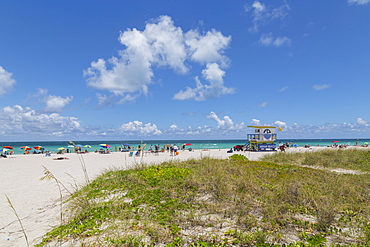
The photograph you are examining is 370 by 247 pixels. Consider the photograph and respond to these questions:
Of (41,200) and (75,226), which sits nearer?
(75,226)

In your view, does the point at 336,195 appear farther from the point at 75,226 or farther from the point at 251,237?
the point at 75,226

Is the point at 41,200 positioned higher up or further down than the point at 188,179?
further down

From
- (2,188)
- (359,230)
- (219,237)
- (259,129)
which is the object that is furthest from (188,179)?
(259,129)

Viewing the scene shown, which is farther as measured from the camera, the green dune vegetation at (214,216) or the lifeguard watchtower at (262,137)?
the lifeguard watchtower at (262,137)

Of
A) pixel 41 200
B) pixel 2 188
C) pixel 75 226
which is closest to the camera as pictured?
pixel 75 226

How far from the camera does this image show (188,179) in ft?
23.1

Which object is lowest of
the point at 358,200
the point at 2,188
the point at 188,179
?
the point at 2,188

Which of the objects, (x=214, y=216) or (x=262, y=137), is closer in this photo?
(x=214, y=216)

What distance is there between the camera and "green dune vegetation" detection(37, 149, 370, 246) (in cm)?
385

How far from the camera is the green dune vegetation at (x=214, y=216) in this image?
3.85m

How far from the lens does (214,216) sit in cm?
485

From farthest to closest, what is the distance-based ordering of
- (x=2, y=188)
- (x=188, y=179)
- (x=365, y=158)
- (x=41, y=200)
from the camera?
(x=365, y=158)
(x=2, y=188)
(x=41, y=200)
(x=188, y=179)

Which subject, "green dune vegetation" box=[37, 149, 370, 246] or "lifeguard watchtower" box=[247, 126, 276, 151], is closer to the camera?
"green dune vegetation" box=[37, 149, 370, 246]

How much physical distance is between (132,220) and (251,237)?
253 cm
